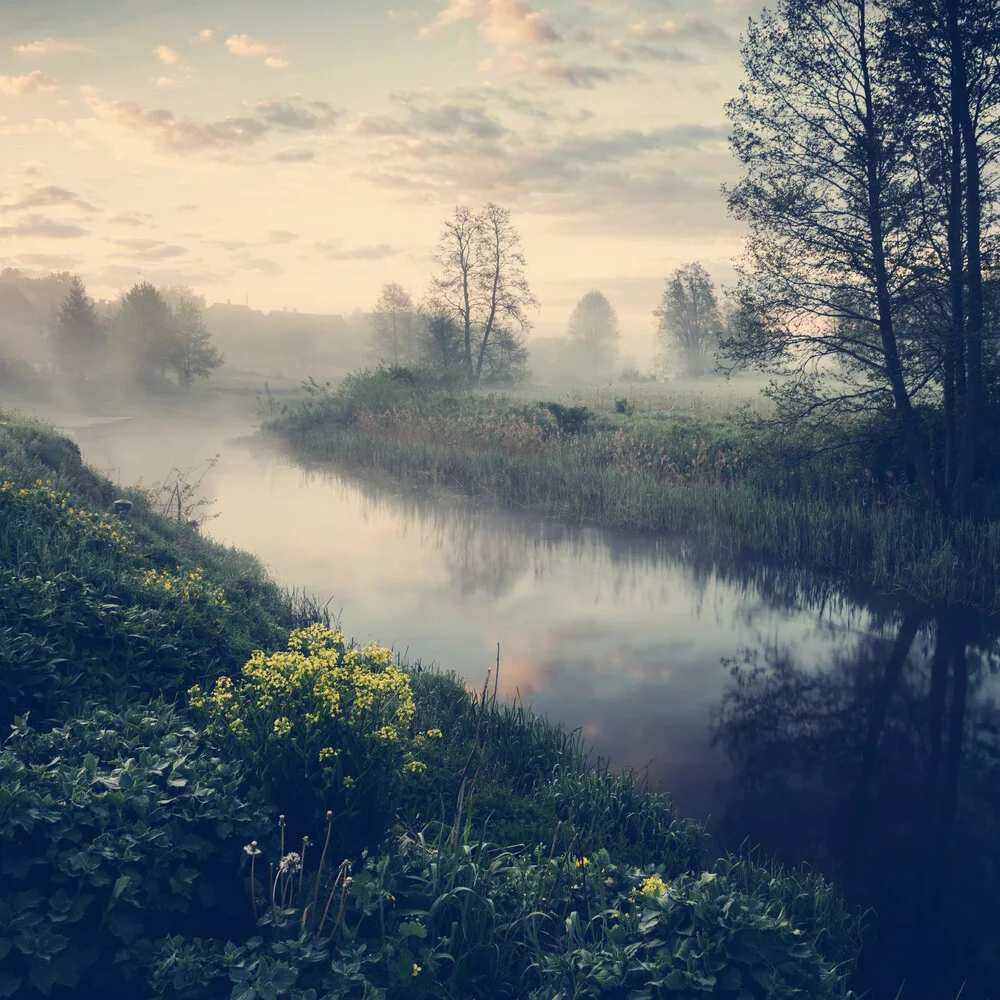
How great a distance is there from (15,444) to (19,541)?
680 centimetres

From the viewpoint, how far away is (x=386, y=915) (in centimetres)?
429

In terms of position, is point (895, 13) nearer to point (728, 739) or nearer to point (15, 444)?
point (728, 739)

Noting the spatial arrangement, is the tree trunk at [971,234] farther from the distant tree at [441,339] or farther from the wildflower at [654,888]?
the distant tree at [441,339]

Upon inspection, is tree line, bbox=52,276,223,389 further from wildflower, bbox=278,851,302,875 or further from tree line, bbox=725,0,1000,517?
wildflower, bbox=278,851,302,875

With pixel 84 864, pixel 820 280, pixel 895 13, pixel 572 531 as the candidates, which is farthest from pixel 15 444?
pixel 895 13

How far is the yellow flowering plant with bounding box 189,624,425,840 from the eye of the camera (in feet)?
15.7

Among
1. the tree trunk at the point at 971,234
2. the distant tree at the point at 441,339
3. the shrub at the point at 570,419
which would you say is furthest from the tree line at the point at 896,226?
the distant tree at the point at 441,339

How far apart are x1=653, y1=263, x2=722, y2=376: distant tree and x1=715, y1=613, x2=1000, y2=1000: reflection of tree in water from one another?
72.6 meters

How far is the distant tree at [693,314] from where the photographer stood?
8150cm

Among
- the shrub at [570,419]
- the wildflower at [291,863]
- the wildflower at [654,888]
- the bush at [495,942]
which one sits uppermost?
the shrub at [570,419]

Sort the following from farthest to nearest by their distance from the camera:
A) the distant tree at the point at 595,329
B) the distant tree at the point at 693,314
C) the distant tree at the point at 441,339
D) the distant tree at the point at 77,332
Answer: the distant tree at the point at 595,329 → the distant tree at the point at 693,314 → the distant tree at the point at 77,332 → the distant tree at the point at 441,339

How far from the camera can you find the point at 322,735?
4.96m

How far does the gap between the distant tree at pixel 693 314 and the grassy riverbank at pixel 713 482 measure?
55.2 meters

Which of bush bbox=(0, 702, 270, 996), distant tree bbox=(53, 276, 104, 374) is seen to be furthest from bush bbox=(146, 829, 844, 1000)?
distant tree bbox=(53, 276, 104, 374)
